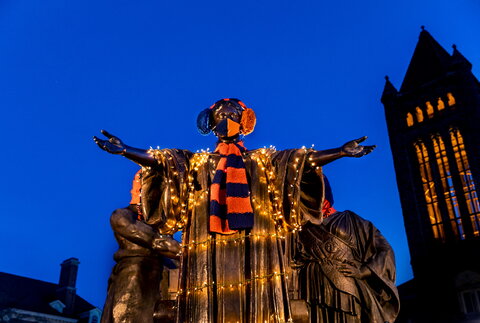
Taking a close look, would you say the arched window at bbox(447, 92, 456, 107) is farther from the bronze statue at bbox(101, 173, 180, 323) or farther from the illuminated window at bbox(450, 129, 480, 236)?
the bronze statue at bbox(101, 173, 180, 323)

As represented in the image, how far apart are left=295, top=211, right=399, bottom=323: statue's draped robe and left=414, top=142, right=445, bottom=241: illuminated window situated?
172 feet

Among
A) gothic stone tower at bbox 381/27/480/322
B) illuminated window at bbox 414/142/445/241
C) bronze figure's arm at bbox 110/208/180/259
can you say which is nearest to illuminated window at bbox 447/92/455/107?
gothic stone tower at bbox 381/27/480/322

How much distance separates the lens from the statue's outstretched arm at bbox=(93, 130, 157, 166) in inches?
169

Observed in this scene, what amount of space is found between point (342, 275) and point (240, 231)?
98.4 inches

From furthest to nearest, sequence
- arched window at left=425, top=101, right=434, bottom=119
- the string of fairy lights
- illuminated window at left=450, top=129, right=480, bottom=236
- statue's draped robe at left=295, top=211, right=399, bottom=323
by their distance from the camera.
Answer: arched window at left=425, top=101, right=434, bottom=119
illuminated window at left=450, top=129, right=480, bottom=236
statue's draped robe at left=295, top=211, right=399, bottom=323
the string of fairy lights

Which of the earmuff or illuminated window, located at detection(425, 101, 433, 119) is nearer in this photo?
the earmuff

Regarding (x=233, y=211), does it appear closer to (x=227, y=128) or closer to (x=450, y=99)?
(x=227, y=128)

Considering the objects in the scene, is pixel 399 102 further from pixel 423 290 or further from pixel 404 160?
pixel 423 290

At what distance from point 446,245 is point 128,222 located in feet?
176

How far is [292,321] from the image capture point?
13.7ft

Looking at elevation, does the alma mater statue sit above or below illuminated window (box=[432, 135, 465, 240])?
below

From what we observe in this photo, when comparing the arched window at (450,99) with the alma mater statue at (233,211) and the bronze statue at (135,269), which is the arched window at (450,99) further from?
the alma mater statue at (233,211)

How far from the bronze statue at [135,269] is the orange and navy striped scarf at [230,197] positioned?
4.49 feet

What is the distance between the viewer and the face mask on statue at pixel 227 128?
5059mm
